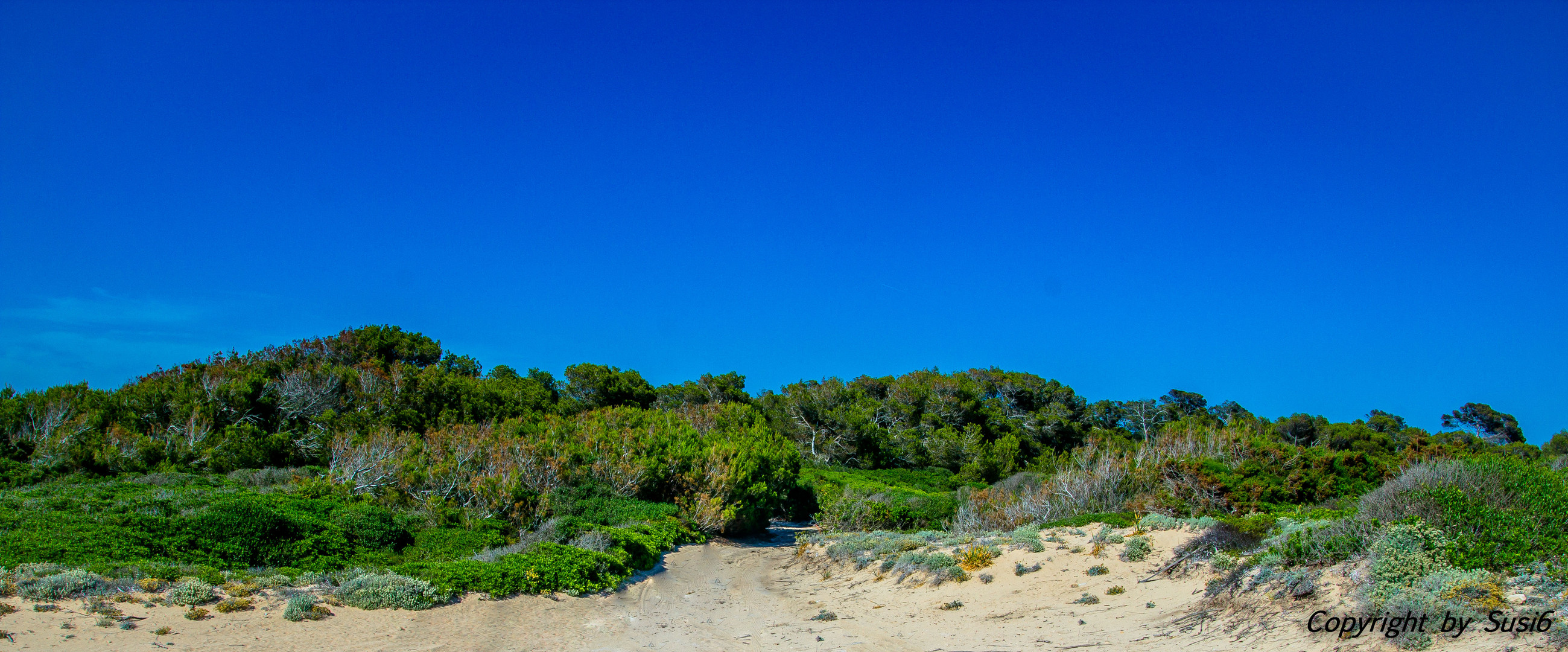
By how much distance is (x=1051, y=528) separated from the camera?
1435cm

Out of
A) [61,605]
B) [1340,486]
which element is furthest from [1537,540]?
[61,605]

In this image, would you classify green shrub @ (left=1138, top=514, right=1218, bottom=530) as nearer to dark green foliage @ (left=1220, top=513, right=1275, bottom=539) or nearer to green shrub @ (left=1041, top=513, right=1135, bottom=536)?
green shrub @ (left=1041, top=513, right=1135, bottom=536)

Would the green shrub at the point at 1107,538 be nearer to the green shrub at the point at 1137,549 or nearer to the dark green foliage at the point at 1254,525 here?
the green shrub at the point at 1137,549

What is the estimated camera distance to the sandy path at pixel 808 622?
798cm

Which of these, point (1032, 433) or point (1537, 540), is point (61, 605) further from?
point (1032, 433)

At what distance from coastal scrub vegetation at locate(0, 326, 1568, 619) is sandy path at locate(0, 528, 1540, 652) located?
49cm

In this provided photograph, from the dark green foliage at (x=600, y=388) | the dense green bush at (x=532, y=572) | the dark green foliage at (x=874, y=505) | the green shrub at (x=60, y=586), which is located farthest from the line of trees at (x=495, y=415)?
the green shrub at (x=60, y=586)

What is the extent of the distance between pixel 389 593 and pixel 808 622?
522 centimetres

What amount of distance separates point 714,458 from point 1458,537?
1490 centimetres

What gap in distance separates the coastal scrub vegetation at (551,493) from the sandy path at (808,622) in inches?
19.2

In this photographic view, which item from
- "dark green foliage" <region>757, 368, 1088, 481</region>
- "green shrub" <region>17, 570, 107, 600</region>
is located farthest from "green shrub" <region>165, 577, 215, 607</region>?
"dark green foliage" <region>757, 368, 1088, 481</region>

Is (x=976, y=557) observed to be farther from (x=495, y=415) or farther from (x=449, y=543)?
(x=495, y=415)

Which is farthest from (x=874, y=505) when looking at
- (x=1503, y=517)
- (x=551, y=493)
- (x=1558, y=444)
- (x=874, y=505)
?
(x=1558, y=444)

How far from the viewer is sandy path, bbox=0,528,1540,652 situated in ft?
26.2
